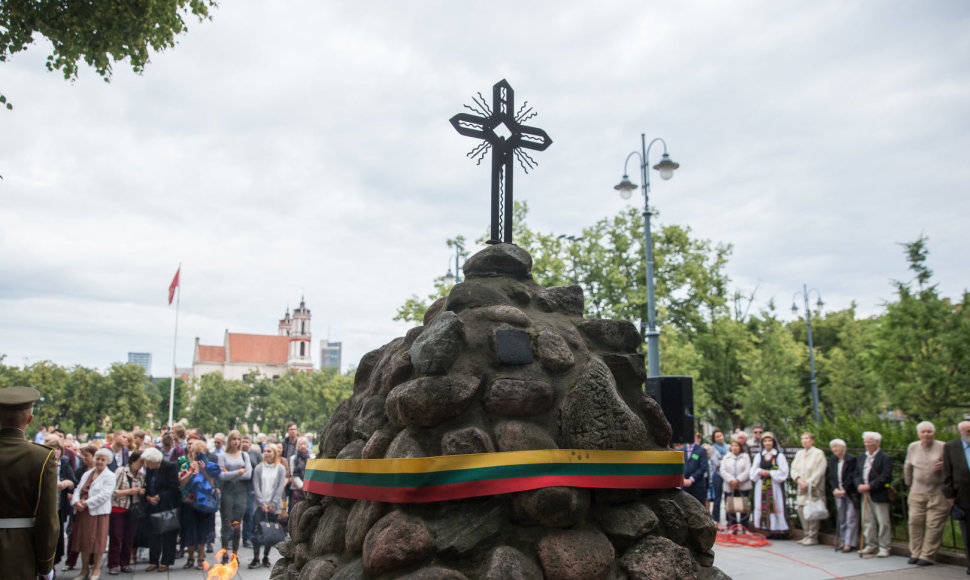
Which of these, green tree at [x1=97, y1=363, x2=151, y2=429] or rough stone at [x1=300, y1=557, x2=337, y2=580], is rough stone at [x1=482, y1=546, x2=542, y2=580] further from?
green tree at [x1=97, y1=363, x2=151, y2=429]

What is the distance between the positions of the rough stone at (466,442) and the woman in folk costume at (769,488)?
412 inches

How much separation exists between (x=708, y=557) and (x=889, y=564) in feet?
25.9

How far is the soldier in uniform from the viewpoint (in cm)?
408

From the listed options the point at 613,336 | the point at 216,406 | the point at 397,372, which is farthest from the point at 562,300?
the point at 216,406

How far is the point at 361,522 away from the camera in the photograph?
11.5 feet

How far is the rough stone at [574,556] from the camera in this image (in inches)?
121

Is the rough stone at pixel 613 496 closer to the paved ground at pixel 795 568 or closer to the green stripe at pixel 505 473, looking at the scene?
the green stripe at pixel 505 473

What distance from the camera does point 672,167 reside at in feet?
51.8

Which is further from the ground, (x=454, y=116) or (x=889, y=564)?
(x=454, y=116)

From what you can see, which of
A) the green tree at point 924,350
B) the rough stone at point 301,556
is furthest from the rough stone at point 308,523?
the green tree at point 924,350

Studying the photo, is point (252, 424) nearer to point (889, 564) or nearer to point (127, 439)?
point (127, 439)

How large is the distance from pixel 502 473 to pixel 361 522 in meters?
0.88

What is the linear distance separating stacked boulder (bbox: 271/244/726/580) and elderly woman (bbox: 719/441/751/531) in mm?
9651

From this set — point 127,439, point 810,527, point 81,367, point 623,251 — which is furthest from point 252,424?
point 810,527
